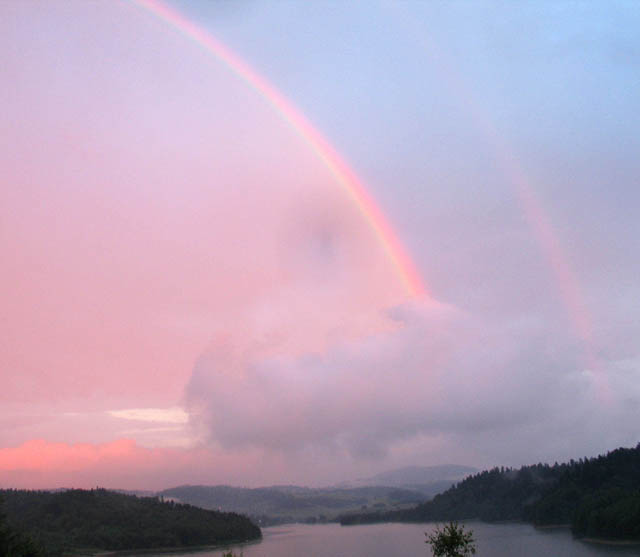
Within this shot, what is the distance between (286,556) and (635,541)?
67.7 metres

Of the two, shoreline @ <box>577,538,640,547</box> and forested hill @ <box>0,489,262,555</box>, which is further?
forested hill @ <box>0,489,262,555</box>

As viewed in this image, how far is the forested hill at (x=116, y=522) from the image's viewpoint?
158 meters

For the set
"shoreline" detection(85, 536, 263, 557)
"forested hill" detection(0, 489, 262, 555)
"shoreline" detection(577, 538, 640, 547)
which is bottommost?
"shoreline" detection(85, 536, 263, 557)

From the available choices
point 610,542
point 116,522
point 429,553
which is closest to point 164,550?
point 116,522

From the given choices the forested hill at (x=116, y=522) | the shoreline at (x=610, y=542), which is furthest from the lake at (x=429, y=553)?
the forested hill at (x=116, y=522)

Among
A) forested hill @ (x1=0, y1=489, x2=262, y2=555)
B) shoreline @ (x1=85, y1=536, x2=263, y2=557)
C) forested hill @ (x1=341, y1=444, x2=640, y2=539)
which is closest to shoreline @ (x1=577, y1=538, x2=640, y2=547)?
forested hill @ (x1=341, y1=444, x2=640, y2=539)

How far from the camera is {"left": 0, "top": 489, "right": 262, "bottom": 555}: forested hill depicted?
15775 centimetres

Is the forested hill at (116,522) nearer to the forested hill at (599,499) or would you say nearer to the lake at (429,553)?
the lake at (429,553)

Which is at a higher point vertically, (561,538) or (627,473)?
(627,473)

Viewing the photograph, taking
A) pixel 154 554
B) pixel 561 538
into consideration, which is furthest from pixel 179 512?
pixel 561 538

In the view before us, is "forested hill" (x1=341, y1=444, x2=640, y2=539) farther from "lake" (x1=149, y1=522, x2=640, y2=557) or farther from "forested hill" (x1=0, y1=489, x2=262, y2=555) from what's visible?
"forested hill" (x1=0, y1=489, x2=262, y2=555)

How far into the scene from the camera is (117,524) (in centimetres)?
16962

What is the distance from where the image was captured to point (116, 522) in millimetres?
171000

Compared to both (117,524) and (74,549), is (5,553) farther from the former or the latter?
(117,524)
